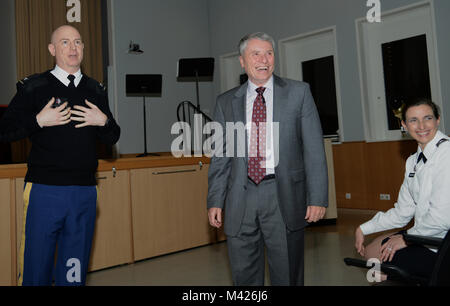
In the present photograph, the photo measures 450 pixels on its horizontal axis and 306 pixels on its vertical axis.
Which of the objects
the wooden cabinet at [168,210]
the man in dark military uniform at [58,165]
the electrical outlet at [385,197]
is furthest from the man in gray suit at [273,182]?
the electrical outlet at [385,197]

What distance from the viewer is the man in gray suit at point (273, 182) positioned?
1.57 m

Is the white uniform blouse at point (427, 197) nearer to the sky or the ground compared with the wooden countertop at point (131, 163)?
nearer to the ground

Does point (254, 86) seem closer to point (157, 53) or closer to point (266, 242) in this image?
point (266, 242)

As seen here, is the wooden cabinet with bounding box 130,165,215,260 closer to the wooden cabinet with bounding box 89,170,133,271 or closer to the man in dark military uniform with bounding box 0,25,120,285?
the wooden cabinet with bounding box 89,170,133,271

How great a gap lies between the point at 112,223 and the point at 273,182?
6.42ft

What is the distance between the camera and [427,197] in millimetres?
1611

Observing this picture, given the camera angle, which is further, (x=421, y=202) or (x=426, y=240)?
(x=421, y=202)

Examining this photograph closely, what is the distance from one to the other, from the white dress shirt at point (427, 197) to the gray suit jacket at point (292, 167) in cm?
33

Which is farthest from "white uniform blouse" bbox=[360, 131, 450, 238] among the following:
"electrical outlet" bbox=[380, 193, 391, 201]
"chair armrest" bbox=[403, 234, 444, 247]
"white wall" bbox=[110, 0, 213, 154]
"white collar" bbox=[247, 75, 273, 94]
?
"white wall" bbox=[110, 0, 213, 154]

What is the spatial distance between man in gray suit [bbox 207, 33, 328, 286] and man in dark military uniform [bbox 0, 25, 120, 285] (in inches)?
22.4

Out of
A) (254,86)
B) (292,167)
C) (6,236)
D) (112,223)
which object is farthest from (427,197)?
(6,236)

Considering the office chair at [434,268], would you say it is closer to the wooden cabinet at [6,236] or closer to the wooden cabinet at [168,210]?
the wooden cabinet at [6,236]
